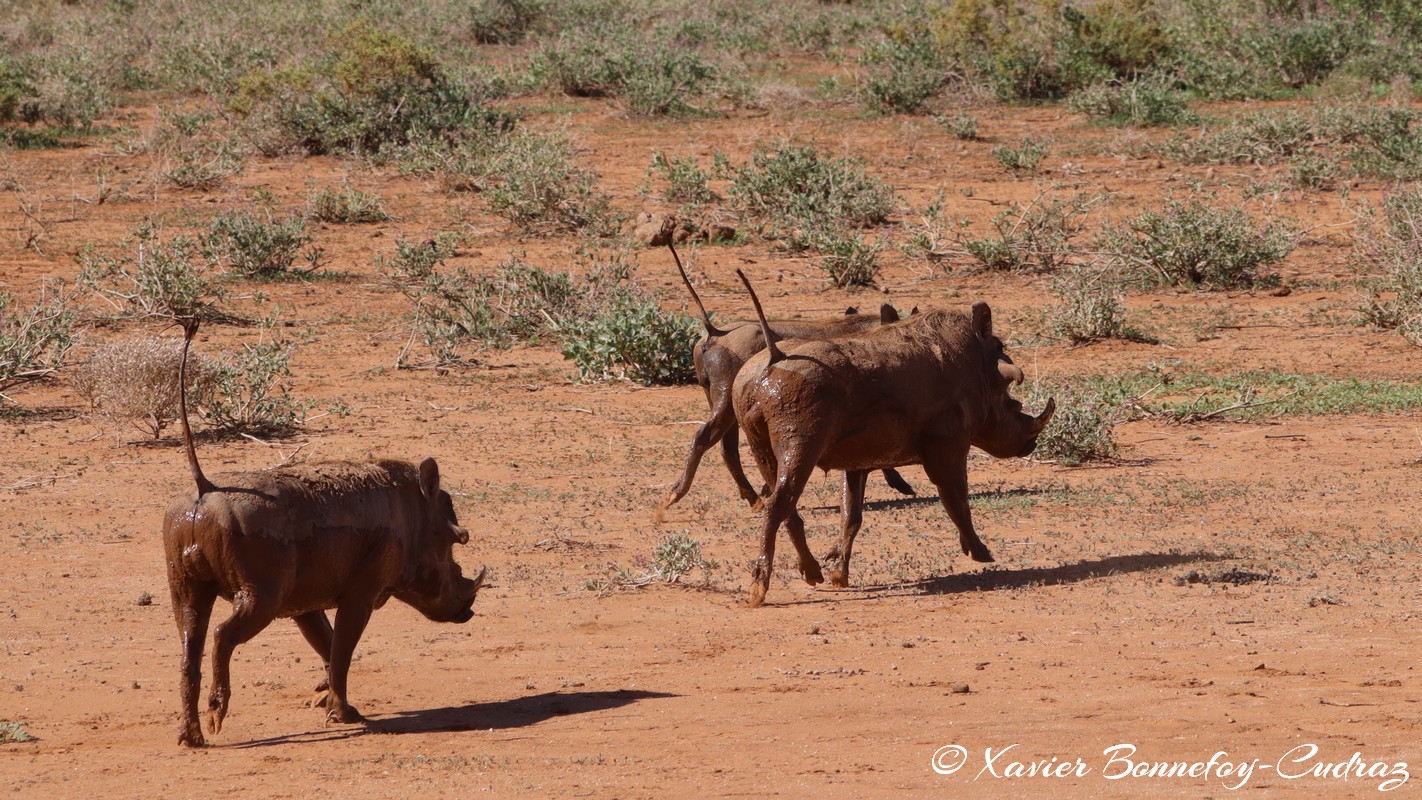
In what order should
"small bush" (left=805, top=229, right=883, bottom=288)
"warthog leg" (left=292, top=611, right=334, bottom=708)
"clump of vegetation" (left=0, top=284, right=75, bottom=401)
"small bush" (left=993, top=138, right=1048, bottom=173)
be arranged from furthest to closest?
"small bush" (left=993, top=138, right=1048, bottom=173)
"small bush" (left=805, top=229, right=883, bottom=288)
"clump of vegetation" (left=0, top=284, right=75, bottom=401)
"warthog leg" (left=292, top=611, right=334, bottom=708)

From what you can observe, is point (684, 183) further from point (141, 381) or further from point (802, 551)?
point (802, 551)

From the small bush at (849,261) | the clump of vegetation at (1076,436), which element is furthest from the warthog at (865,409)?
the small bush at (849,261)

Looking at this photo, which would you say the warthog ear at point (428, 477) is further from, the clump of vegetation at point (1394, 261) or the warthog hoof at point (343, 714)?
the clump of vegetation at point (1394, 261)

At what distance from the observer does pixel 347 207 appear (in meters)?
21.9

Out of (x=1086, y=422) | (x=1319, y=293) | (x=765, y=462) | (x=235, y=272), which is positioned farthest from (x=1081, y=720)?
(x=235, y=272)

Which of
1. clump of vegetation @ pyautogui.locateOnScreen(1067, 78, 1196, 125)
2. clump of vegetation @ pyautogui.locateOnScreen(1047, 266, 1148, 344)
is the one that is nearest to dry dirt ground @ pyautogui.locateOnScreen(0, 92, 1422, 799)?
clump of vegetation @ pyautogui.locateOnScreen(1047, 266, 1148, 344)

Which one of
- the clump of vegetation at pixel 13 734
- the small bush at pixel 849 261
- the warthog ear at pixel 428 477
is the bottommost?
the small bush at pixel 849 261

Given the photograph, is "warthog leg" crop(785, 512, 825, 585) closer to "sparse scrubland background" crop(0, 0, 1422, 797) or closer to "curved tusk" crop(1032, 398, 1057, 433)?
"sparse scrubland background" crop(0, 0, 1422, 797)

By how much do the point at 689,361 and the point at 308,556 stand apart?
30.3 ft

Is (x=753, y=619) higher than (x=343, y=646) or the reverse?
the reverse

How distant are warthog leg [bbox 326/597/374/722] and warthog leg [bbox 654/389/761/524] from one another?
3.17 metres

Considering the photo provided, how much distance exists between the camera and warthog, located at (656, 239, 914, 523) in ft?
34.5

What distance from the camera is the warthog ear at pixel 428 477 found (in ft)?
24.7

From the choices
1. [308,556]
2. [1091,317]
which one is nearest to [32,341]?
[308,556]
